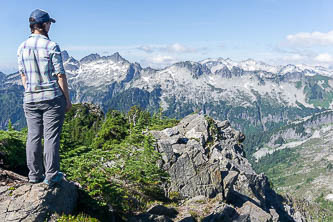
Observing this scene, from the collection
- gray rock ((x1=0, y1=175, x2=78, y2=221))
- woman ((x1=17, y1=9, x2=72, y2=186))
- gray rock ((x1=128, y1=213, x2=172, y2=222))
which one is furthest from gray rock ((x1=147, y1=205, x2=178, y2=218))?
woman ((x1=17, y1=9, x2=72, y2=186))

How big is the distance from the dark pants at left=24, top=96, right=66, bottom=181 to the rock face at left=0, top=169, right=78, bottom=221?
610 millimetres

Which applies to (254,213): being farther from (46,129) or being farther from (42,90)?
(42,90)

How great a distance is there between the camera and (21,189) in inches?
368

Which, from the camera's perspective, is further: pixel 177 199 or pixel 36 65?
pixel 177 199

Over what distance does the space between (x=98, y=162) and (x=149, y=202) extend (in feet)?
14.7

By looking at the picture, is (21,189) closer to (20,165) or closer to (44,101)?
(44,101)

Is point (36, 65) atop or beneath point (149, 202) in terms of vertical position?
atop

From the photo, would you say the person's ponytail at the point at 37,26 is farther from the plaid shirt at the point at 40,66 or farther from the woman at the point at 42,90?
the plaid shirt at the point at 40,66

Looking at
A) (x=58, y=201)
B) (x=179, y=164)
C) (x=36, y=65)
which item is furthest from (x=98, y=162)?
(x=179, y=164)

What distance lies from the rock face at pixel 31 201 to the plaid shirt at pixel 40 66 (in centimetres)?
302

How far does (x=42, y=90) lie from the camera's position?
8.73 metres

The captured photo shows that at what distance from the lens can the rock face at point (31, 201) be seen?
8.76 meters

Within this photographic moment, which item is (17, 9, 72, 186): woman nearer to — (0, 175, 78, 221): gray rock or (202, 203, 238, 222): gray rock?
(0, 175, 78, 221): gray rock

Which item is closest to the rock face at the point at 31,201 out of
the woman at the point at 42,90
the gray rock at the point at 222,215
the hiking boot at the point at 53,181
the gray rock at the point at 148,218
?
the hiking boot at the point at 53,181
